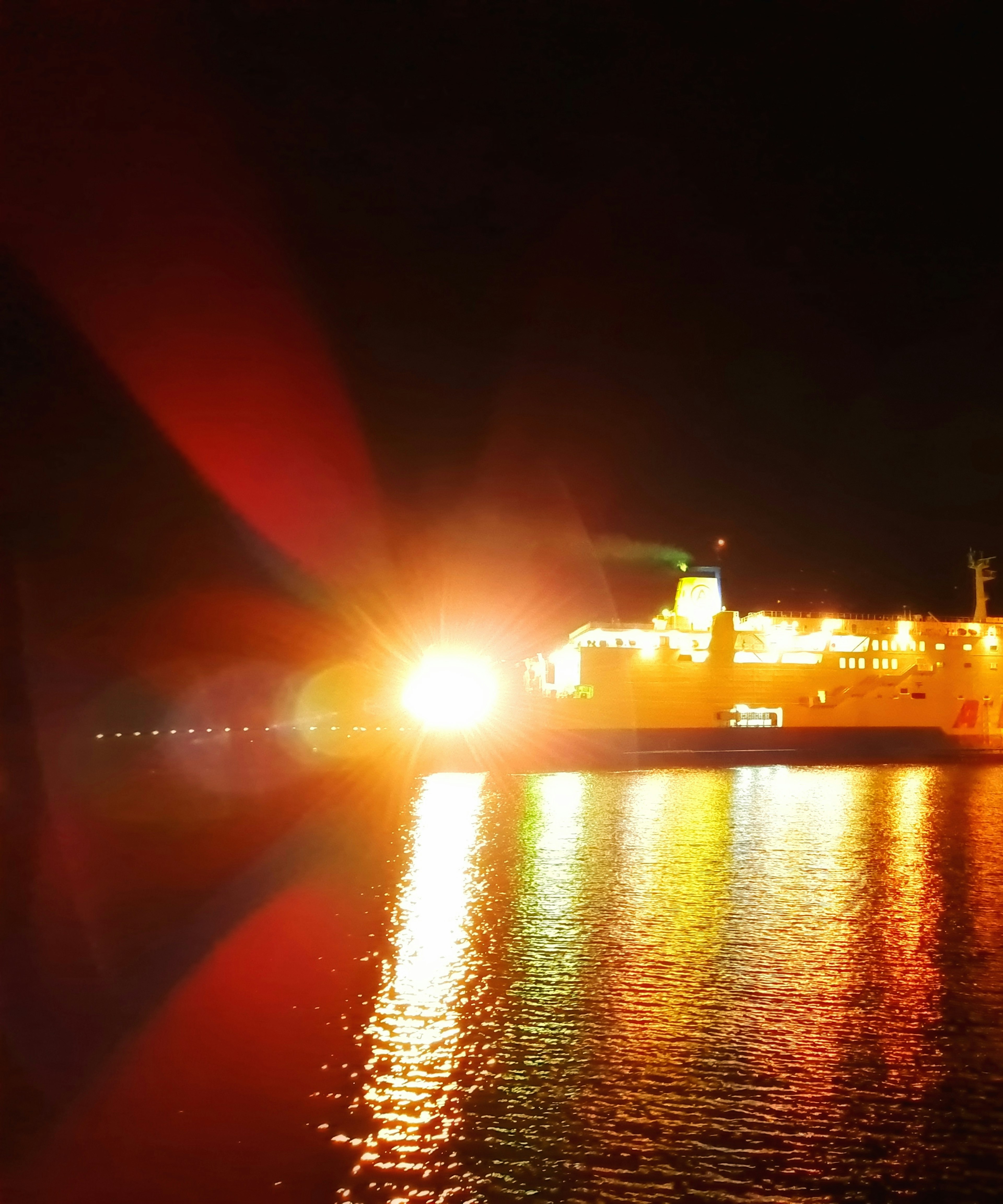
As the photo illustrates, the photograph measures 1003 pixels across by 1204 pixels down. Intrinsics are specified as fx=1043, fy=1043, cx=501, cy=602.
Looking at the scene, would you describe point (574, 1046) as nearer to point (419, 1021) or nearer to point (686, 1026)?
point (686, 1026)

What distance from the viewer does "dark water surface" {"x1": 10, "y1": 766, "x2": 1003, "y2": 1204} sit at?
182 inches

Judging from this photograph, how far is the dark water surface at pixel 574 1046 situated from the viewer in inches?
182

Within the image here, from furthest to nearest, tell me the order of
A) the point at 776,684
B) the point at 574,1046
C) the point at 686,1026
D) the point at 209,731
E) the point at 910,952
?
the point at 209,731 < the point at 776,684 < the point at 910,952 < the point at 686,1026 < the point at 574,1046

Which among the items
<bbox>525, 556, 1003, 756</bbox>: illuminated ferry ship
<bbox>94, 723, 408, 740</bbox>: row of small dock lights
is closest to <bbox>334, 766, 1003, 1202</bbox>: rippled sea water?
<bbox>525, 556, 1003, 756</bbox>: illuminated ferry ship

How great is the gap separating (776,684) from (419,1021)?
28.0 meters

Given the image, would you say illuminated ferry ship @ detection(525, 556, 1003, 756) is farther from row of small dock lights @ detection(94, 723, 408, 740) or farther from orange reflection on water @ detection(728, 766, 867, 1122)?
orange reflection on water @ detection(728, 766, 867, 1122)

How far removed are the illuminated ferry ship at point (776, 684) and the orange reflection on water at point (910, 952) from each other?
1598 cm

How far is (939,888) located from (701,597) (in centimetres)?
2559

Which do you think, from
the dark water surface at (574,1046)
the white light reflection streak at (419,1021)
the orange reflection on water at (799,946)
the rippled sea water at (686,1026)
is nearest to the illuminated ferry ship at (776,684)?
the orange reflection on water at (799,946)

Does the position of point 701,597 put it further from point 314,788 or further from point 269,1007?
point 269,1007

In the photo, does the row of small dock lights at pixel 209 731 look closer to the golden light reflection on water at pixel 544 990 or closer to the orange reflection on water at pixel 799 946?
the orange reflection on water at pixel 799 946

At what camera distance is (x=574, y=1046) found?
6164 mm

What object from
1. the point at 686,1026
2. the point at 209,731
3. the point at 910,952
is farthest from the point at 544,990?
the point at 209,731

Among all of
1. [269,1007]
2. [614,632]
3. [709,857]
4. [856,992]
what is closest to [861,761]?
[614,632]
